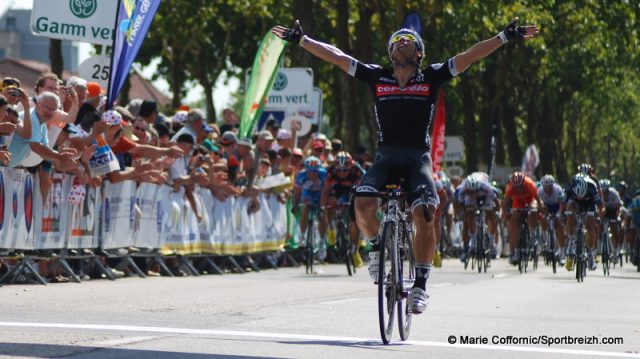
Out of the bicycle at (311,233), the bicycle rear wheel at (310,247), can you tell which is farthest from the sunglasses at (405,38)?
the bicycle at (311,233)

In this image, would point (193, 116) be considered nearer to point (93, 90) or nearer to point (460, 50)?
point (93, 90)

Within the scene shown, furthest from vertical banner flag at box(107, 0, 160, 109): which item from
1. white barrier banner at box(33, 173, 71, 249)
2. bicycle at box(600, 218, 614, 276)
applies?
bicycle at box(600, 218, 614, 276)

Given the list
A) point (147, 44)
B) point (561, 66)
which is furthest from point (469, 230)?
point (147, 44)

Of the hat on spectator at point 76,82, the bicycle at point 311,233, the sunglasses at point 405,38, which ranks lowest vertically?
the bicycle at point 311,233

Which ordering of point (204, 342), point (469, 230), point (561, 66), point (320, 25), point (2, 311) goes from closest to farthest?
point (204, 342)
point (2, 311)
point (469, 230)
point (320, 25)
point (561, 66)

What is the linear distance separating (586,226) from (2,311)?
633 inches

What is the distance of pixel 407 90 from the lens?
11.1 metres

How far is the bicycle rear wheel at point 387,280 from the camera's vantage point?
1023 cm

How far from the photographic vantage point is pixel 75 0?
18.5 meters

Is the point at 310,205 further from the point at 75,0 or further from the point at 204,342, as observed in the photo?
the point at 204,342

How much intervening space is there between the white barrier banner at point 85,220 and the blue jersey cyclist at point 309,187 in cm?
687

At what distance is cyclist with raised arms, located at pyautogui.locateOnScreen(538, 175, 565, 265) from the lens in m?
29.4

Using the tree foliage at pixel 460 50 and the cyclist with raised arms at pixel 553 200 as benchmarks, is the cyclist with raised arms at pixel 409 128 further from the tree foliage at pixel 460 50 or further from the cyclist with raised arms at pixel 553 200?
the tree foliage at pixel 460 50

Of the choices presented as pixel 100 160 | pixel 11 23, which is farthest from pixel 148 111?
pixel 11 23
